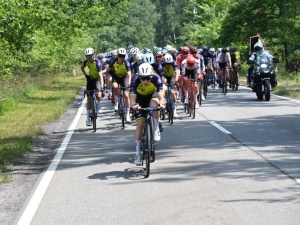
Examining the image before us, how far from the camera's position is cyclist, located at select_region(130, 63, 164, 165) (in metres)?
11.0

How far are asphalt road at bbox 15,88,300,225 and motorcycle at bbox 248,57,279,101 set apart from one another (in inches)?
242

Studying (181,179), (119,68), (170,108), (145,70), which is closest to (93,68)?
(119,68)

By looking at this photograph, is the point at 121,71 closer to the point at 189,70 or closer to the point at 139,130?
the point at 189,70

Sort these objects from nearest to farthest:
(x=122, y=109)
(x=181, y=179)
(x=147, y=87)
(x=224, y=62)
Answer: (x=181, y=179), (x=147, y=87), (x=122, y=109), (x=224, y=62)

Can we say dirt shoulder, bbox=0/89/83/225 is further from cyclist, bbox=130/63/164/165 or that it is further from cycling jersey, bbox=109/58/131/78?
cycling jersey, bbox=109/58/131/78

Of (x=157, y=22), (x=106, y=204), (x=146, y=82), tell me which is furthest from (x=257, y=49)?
(x=157, y=22)

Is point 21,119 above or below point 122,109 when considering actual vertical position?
below

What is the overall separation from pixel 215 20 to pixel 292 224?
5669 cm

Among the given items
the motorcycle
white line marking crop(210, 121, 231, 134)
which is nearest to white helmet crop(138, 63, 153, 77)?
white line marking crop(210, 121, 231, 134)

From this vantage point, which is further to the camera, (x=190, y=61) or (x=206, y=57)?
(x=206, y=57)

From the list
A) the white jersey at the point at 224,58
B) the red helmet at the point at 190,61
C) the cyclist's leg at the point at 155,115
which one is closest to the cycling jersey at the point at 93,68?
the red helmet at the point at 190,61

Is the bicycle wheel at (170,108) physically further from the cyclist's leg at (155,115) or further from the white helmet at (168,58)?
the cyclist's leg at (155,115)

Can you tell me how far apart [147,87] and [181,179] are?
2105 millimetres

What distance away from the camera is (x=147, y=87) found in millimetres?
11602
